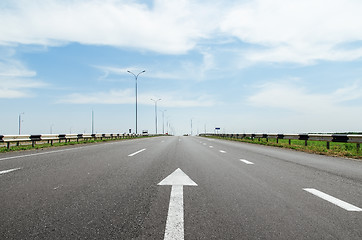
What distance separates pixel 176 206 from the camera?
3996 mm

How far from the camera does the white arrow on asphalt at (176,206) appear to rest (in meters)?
2.96

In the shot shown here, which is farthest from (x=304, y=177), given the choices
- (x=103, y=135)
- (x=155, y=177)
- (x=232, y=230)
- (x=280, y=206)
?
(x=103, y=135)

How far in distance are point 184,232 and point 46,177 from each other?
14.5 feet

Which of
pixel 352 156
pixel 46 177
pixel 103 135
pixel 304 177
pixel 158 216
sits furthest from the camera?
pixel 103 135

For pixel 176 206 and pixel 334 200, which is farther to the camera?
pixel 334 200

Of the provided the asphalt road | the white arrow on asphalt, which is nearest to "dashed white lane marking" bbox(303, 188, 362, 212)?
the asphalt road

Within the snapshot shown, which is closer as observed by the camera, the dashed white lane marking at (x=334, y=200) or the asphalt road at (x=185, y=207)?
the asphalt road at (x=185, y=207)

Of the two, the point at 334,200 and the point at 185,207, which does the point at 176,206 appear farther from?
the point at 334,200

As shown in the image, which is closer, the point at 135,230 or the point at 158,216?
the point at 135,230

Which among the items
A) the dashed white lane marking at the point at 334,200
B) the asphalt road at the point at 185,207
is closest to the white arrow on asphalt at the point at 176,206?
the asphalt road at the point at 185,207

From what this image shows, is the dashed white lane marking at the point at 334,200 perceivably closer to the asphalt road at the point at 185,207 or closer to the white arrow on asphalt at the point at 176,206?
the asphalt road at the point at 185,207

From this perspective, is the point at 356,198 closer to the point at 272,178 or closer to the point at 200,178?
the point at 272,178

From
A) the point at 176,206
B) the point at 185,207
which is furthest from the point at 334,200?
the point at 176,206

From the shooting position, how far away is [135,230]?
9.92 ft
